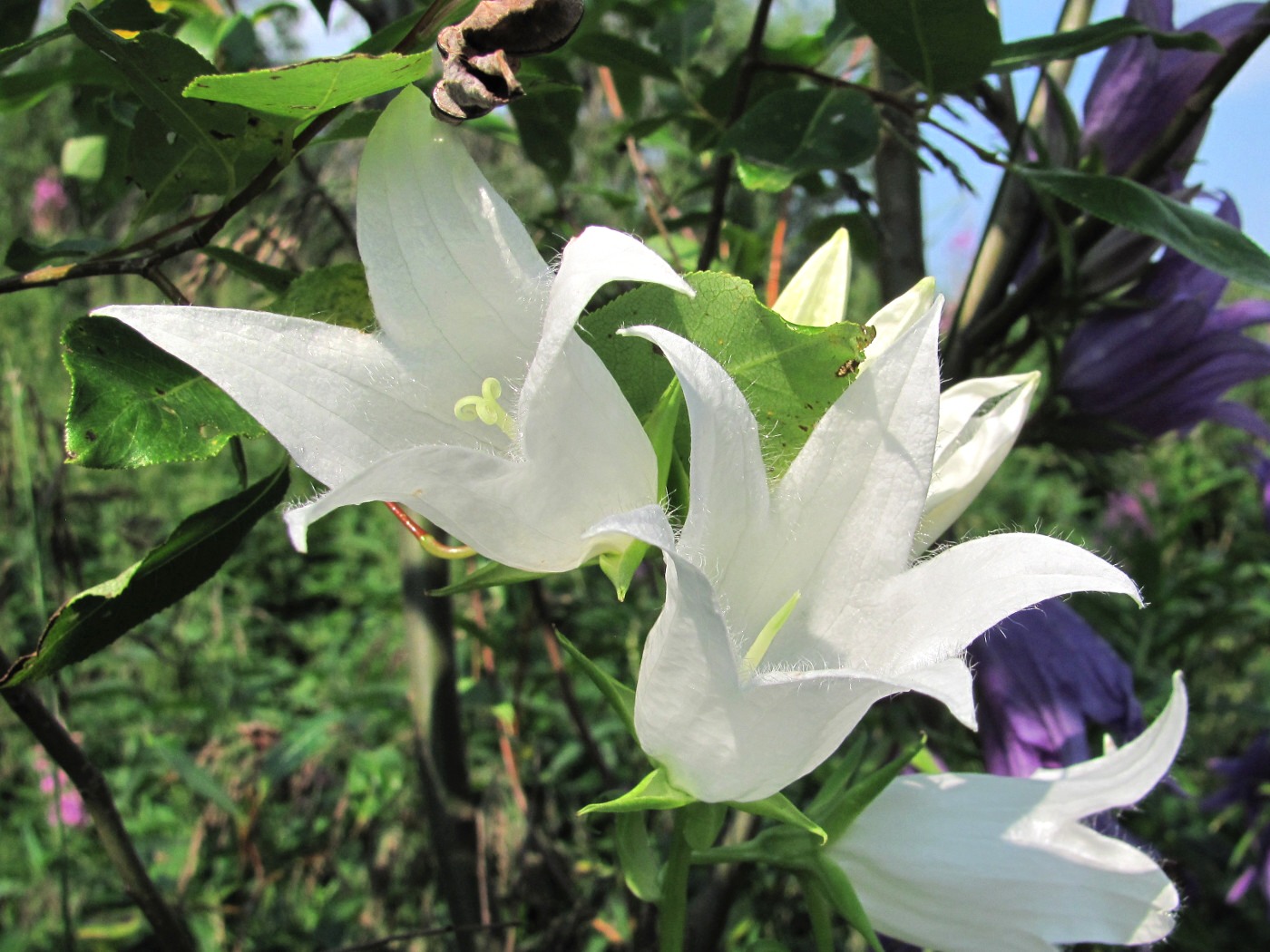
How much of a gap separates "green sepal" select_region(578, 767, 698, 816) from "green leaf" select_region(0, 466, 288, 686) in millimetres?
274

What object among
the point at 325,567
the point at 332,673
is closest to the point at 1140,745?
the point at 332,673

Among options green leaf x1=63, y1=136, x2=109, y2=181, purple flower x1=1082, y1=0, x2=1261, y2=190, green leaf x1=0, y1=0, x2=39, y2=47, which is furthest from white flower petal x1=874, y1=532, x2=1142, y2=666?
green leaf x1=63, y1=136, x2=109, y2=181

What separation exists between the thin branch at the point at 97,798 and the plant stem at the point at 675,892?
0.38 meters

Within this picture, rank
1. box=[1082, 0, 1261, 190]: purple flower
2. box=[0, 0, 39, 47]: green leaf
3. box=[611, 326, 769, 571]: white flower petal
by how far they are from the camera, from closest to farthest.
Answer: box=[611, 326, 769, 571]: white flower petal, box=[0, 0, 39, 47]: green leaf, box=[1082, 0, 1261, 190]: purple flower

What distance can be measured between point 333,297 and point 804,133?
36 centimetres

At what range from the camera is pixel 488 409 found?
524mm

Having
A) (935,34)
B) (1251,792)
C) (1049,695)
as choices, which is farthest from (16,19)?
(1251,792)

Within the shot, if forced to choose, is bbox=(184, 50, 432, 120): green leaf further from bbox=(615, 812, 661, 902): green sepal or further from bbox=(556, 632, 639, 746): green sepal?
bbox=(615, 812, 661, 902): green sepal

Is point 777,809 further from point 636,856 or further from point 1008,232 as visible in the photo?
point 1008,232

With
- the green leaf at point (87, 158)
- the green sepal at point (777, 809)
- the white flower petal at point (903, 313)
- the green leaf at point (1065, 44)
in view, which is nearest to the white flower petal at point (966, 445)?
the white flower petal at point (903, 313)

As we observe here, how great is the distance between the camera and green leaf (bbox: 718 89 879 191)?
27.5 inches

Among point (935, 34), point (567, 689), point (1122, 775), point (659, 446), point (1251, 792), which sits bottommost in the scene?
point (1251, 792)

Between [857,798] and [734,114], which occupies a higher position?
[734,114]

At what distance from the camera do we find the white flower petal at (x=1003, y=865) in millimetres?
569
